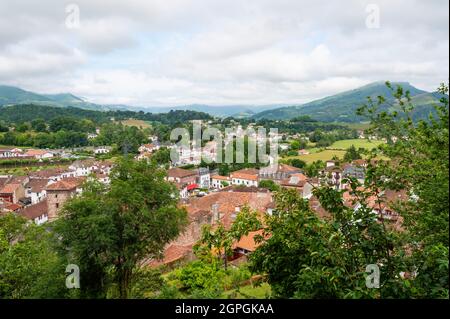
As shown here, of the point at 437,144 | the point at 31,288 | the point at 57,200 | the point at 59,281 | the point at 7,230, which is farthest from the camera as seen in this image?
the point at 57,200

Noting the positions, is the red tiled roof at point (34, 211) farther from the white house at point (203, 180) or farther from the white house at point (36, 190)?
the white house at point (203, 180)

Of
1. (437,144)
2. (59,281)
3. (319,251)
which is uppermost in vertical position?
(437,144)

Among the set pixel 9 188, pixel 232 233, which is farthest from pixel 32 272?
pixel 9 188

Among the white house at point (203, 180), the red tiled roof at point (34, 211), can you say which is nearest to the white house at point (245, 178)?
the white house at point (203, 180)

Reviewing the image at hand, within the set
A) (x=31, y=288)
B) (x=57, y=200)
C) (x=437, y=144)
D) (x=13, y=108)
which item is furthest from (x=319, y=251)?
(x=13, y=108)

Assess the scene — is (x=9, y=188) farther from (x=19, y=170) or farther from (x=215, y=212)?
(x=215, y=212)

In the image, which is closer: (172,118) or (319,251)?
(319,251)
